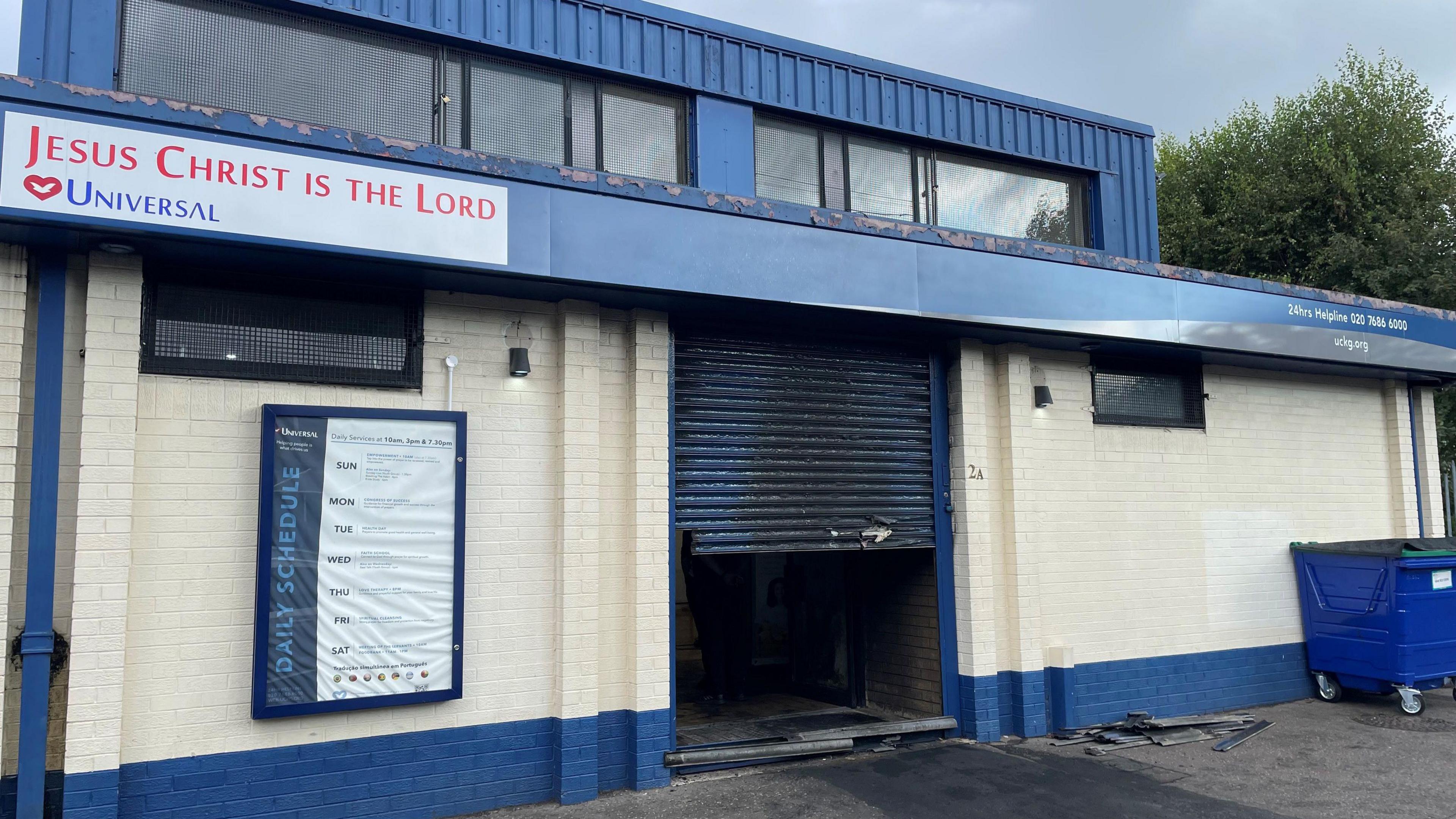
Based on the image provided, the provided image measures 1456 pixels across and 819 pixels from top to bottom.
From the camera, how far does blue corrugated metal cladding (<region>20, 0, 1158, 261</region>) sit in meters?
6.09

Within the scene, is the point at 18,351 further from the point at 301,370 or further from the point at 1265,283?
the point at 1265,283

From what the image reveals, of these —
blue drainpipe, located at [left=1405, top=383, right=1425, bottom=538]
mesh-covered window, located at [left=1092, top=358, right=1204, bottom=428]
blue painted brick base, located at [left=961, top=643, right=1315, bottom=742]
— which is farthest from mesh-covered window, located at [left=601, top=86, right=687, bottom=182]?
blue drainpipe, located at [left=1405, top=383, right=1425, bottom=538]

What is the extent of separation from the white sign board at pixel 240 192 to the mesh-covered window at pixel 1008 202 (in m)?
5.12

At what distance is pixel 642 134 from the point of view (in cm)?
809

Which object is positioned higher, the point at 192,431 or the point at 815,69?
the point at 815,69

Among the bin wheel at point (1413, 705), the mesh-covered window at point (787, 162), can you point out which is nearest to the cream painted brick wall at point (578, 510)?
the mesh-covered window at point (787, 162)

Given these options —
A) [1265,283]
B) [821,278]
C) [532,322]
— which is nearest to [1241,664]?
[1265,283]

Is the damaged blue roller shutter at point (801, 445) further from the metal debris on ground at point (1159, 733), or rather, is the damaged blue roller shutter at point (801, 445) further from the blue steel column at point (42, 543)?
the blue steel column at point (42, 543)

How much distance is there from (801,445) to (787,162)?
2618 mm

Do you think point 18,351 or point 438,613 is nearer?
point 18,351

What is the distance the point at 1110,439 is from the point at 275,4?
788cm

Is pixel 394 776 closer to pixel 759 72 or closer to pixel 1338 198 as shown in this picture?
pixel 759 72

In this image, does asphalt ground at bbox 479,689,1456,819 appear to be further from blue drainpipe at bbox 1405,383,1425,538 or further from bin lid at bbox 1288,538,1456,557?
blue drainpipe at bbox 1405,383,1425,538

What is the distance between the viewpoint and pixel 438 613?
20.8ft
